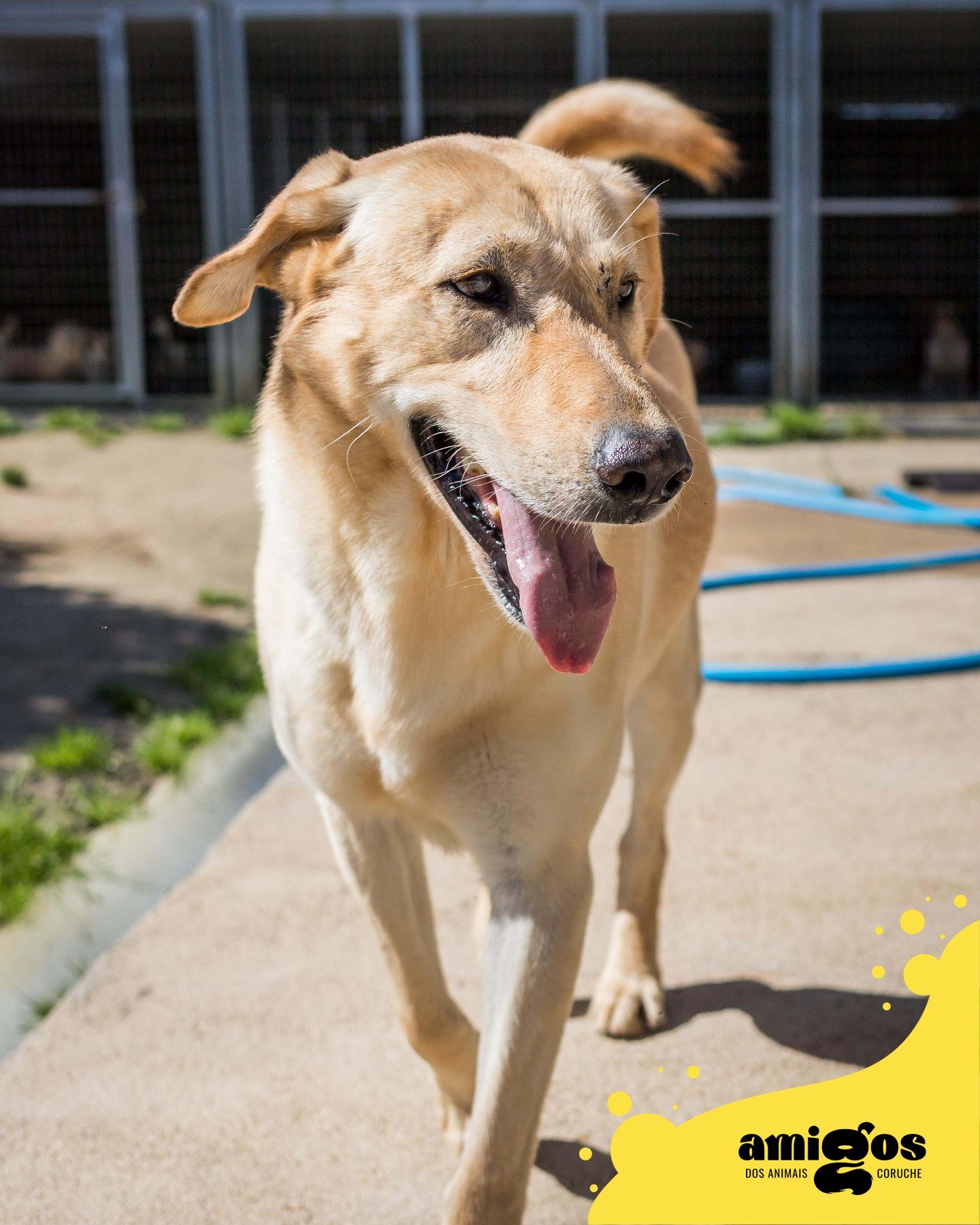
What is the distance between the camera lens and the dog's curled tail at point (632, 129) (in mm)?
2580

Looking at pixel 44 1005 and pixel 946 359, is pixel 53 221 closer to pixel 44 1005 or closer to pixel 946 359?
pixel 946 359

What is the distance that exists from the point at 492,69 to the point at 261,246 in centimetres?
1164

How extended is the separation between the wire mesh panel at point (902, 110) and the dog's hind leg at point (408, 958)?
426 inches

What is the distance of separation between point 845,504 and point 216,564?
3.09 metres

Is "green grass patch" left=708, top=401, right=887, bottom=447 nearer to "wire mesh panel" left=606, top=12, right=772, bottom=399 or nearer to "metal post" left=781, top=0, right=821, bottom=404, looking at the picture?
"metal post" left=781, top=0, right=821, bottom=404

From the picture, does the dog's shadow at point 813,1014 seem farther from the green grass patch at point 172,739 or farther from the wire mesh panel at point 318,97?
the wire mesh panel at point 318,97

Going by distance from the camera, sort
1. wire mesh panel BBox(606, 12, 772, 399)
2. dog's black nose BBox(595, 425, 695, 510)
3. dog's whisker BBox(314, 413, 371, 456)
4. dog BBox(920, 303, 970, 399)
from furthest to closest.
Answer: dog BBox(920, 303, 970, 399) → wire mesh panel BBox(606, 12, 772, 399) → dog's whisker BBox(314, 413, 371, 456) → dog's black nose BBox(595, 425, 695, 510)

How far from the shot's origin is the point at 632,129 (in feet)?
8.59

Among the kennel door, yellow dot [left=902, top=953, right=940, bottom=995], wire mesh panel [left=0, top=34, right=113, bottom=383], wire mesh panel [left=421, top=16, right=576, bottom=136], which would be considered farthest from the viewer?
wire mesh panel [left=0, top=34, right=113, bottom=383]

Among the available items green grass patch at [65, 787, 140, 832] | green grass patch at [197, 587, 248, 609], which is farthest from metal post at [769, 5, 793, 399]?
green grass patch at [65, 787, 140, 832]

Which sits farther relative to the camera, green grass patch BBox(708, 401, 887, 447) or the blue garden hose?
green grass patch BBox(708, 401, 887, 447)

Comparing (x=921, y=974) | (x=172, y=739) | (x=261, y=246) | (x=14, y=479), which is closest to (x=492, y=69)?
(x=14, y=479)

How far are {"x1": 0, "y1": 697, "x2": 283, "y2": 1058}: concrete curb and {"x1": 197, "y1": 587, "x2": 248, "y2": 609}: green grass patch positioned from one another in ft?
4.46

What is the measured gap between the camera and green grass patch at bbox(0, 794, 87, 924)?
2846mm
